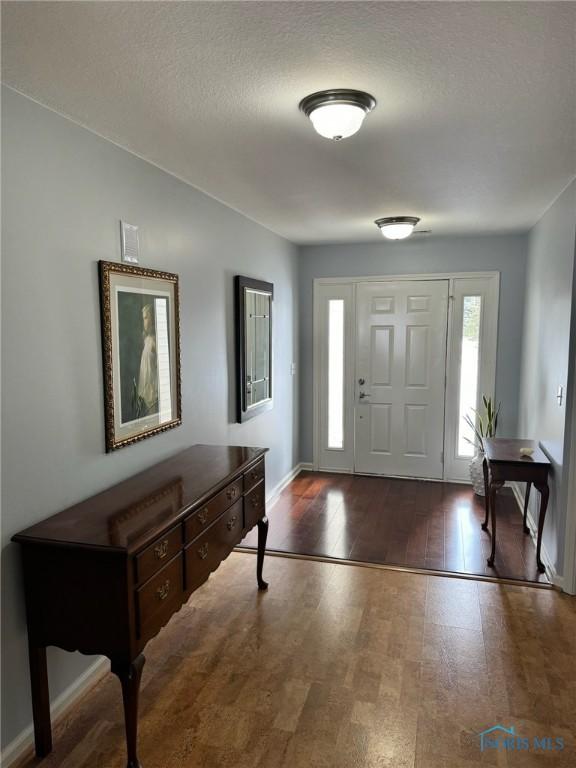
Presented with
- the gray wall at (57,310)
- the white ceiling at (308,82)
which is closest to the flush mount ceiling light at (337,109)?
the white ceiling at (308,82)

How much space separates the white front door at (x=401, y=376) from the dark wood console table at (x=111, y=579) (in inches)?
137

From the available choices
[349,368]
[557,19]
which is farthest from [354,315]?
[557,19]

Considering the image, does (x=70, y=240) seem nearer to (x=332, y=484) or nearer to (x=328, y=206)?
(x=328, y=206)

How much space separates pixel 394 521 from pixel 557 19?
3.53 metres

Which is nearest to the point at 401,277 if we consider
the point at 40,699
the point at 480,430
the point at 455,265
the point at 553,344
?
the point at 455,265

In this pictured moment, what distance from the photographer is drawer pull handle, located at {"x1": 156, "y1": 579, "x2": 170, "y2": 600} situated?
1.99m

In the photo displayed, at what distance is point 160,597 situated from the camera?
6.57 ft

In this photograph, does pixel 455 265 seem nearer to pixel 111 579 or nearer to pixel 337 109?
pixel 337 109

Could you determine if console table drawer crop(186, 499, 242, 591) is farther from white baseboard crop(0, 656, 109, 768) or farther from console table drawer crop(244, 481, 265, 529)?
white baseboard crop(0, 656, 109, 768)

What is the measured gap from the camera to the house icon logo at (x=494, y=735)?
2010 millimetres

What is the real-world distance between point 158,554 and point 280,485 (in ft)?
10.2

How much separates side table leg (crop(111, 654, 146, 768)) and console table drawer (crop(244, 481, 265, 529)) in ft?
3.63

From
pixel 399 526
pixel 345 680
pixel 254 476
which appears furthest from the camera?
pixel 399 526

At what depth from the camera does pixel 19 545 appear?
1917 mm
